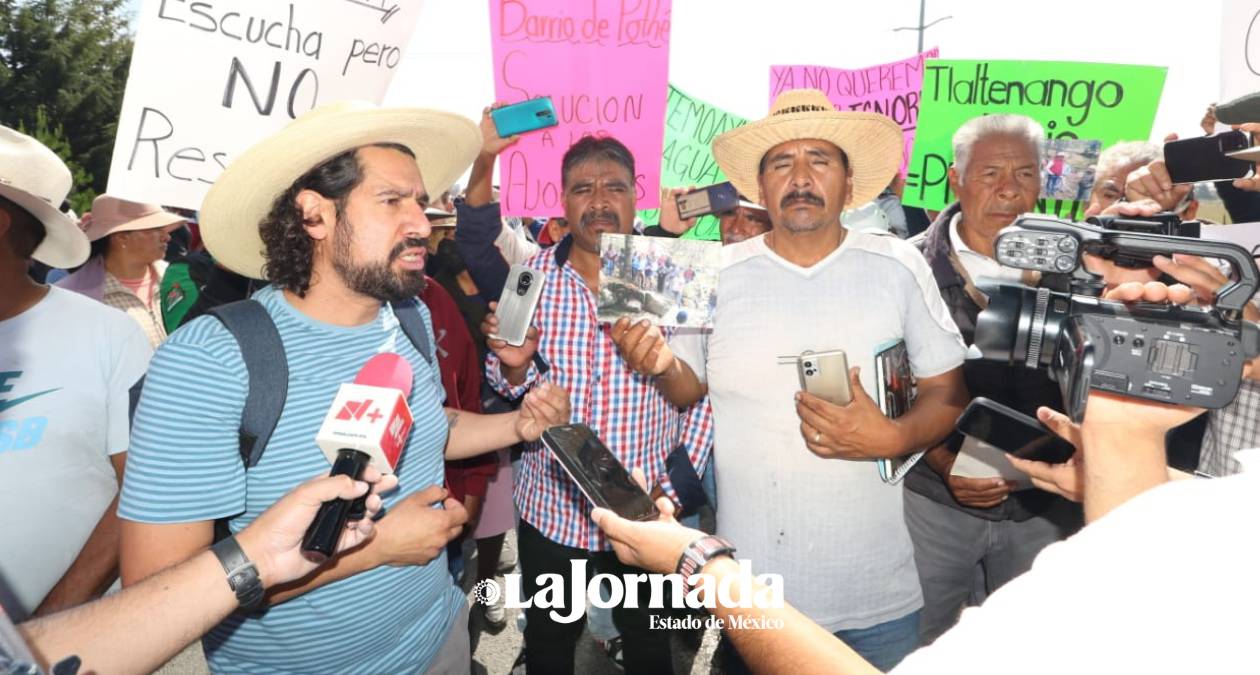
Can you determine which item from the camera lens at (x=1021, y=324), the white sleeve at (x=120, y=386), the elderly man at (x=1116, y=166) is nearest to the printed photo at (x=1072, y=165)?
the elderly man at (x=1116, y=166)

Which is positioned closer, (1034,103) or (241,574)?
(241,574)

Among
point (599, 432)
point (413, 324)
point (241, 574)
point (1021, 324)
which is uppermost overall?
point (1021, 324)

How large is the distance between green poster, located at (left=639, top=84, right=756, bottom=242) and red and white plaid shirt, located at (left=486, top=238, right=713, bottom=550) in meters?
1.92

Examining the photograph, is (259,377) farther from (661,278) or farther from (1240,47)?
(1240,47)

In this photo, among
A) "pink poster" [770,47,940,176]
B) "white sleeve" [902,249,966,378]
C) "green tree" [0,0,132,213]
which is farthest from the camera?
"green tree" [0,0,132,213]

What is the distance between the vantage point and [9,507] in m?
1.93

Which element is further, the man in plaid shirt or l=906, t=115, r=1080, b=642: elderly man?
the man in plaid shirt

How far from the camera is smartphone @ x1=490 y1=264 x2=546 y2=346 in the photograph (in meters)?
2.67

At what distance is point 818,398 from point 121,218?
5.00 meters

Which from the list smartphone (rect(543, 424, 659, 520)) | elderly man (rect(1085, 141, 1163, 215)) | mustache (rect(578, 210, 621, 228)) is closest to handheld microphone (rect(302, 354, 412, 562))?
smartphone (rect(543, 424, 659, 520))

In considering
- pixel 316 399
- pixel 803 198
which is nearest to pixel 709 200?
pixel 803 198

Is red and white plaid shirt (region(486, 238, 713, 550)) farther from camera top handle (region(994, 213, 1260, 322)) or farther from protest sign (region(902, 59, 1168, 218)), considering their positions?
protest sign (region(902, 59, 1168, 218))

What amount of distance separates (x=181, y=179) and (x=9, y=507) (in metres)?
1.10

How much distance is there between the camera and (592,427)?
2.94 meters
